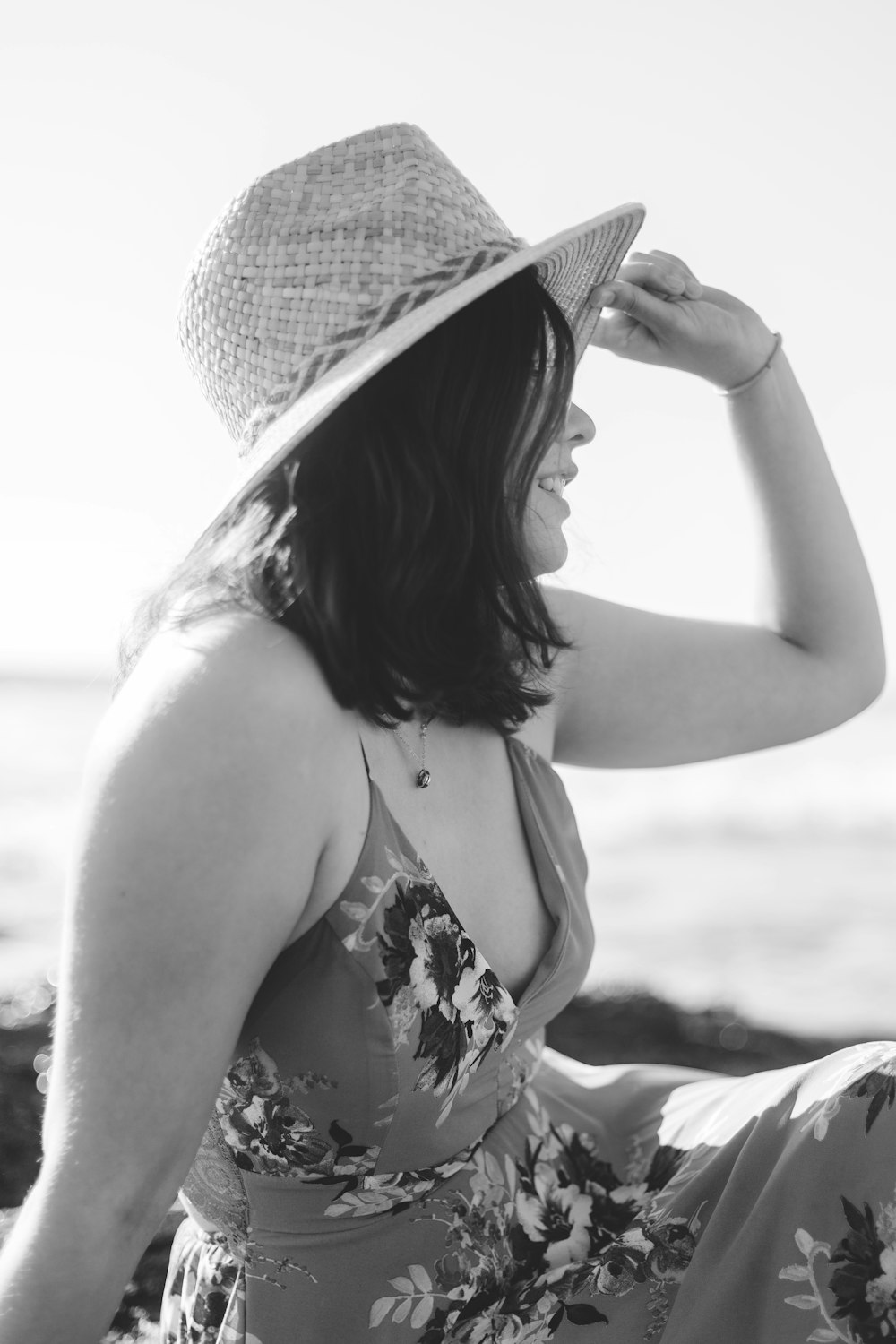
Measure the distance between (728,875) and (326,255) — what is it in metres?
11.8

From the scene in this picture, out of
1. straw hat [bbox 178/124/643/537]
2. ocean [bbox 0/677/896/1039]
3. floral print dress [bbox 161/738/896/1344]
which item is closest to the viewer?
floral print dress [bbox 161/738/896/1344]

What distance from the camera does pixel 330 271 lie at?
1.52 meters

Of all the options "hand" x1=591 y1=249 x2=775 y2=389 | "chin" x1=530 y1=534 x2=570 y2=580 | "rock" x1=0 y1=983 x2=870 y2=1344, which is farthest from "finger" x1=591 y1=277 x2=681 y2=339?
"rock" x1=0 y1=983 x2=870 y2=1344

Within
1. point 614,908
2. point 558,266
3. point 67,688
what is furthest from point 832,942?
point 67,688

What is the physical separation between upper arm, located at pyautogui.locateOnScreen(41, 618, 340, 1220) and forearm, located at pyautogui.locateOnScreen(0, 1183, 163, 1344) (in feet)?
0.08

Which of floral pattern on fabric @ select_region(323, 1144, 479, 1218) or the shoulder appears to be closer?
the shoulder

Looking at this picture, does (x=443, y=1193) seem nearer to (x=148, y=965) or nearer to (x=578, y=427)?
(x=148, y=965)

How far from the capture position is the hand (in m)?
2.14

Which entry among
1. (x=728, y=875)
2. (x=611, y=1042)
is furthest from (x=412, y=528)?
(x=728, y=875)

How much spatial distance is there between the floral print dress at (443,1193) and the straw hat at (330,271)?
0.55 meters

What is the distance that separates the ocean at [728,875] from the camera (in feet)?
25.7

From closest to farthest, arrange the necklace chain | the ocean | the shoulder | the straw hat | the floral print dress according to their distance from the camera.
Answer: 1. the shoulder
2. the floral print dress
3. the straw hat
4. the necklace chain
5. the ocean

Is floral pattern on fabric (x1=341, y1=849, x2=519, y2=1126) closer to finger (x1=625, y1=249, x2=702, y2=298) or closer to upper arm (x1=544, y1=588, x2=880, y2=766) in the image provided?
upper arm (x1=544, y1=588, x2=880, y2=766)

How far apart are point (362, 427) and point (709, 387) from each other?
3.37ft
